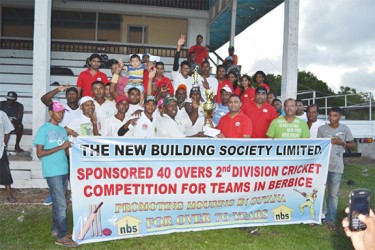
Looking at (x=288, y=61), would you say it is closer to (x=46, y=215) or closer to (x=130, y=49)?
(x=46, y=215)

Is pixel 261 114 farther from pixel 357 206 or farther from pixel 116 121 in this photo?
pixel 357 206

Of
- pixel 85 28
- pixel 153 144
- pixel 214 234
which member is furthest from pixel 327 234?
pixel 85 28

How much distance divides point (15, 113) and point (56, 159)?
4492 mm

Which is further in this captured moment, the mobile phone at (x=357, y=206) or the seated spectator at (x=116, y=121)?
the seated spectator at (x=116, y=121)

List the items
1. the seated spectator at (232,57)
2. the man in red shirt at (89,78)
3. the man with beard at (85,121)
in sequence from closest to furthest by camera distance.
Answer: the man with beard at (85,121) < the man in red shirt at (89,78) < the seated spectator at (232,57)

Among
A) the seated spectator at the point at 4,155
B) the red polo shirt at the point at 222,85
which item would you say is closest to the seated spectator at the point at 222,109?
the red polo shirt at the point at 222,85

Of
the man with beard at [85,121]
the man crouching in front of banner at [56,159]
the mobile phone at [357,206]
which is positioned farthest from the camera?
the man with beard at [85,121]

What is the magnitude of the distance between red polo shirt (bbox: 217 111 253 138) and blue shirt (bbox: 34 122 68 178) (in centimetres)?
223

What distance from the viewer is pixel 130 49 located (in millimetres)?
15906

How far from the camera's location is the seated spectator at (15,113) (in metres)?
8.41

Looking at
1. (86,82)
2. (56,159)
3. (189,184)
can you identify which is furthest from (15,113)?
(189,184)

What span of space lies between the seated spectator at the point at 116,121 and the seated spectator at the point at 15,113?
385 cm

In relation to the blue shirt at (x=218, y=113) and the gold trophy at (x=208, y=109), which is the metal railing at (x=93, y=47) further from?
the gold trophy at (x=208, y=109)

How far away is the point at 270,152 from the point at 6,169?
4420mm
